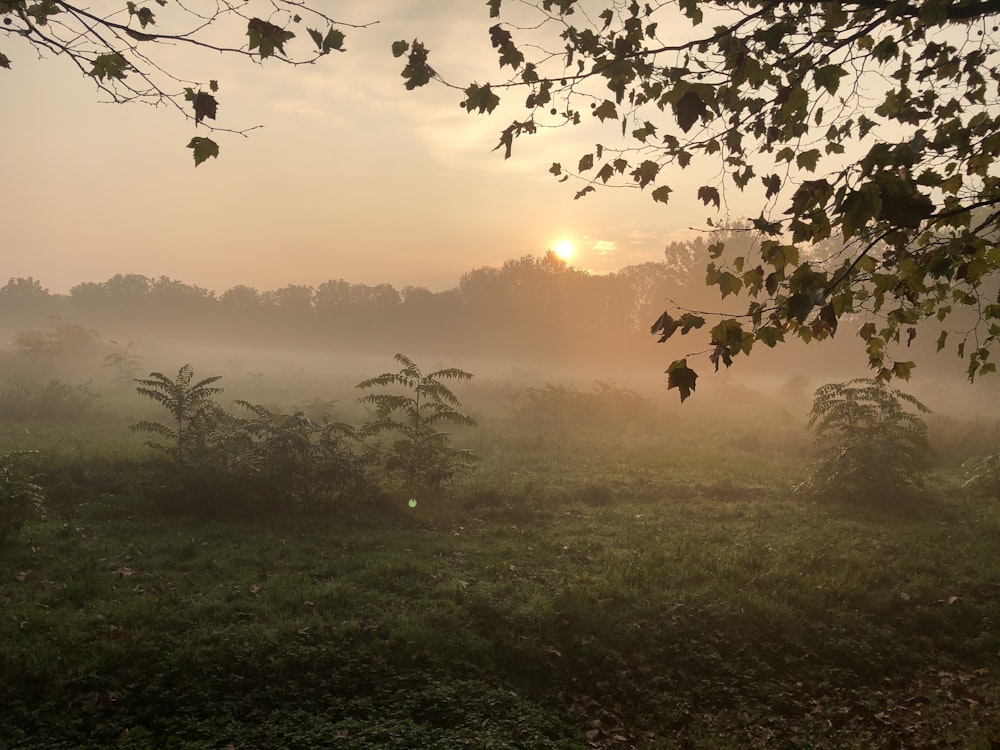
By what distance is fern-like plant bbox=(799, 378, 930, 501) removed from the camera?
1302cm

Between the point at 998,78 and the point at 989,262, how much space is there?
309 cm

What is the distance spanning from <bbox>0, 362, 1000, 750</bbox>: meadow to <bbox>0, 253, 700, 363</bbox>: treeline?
57924 mm

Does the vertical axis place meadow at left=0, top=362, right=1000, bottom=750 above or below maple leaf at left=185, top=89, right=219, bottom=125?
below

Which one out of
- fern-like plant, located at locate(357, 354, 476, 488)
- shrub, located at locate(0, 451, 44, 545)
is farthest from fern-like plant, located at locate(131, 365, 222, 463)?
fern-like plant, located at locate(357, 354, 476, 488)

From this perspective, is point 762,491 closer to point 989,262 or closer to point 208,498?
point 989,262

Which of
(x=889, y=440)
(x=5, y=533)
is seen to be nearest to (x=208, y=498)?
(x=5, y=533)

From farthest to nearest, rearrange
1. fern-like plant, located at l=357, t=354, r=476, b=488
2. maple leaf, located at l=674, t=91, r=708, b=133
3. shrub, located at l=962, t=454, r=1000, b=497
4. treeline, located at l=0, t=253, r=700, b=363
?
treeline, located at l=0, t=253, r=700, b=363 < shrub, located at l=962, t=454, r=1000, b=497 < fern-like plant, located at l=357, t=354, r=476, b=488 < maple leaf, located at l=674, t=91, r=708, b=133

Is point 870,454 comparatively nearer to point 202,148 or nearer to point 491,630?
point 491,630

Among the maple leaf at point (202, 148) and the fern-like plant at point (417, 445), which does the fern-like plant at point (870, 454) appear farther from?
the maple leaf at point (202, 148)

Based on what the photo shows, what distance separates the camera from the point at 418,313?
79.1 m

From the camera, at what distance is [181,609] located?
7.43 metres

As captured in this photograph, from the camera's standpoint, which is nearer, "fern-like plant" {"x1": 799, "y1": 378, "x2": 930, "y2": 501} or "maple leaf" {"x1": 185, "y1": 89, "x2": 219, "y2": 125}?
"maple leaf" {"x1": 185, "y1": 89, "x2": 219, "y2": 125}

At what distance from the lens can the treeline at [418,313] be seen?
7244 centimetres

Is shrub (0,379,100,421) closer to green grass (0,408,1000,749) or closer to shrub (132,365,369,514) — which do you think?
green grass (0,408,1000,749)
